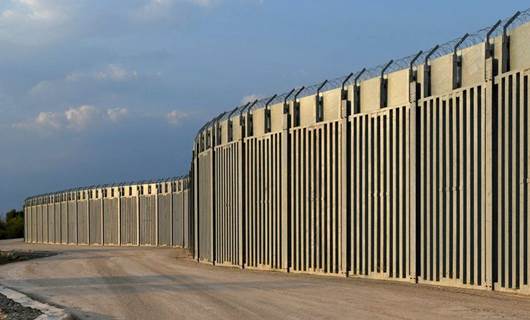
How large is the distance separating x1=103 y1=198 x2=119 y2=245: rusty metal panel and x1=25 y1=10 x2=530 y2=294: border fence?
3465 centimetres

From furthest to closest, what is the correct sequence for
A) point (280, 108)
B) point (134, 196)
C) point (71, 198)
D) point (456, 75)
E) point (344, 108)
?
1. point (71, 198)
2. point (134, 196)
3. point (280, 108)
4. point (344, 108)
5. point (456, 75)

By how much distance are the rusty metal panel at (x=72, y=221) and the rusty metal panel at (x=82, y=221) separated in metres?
0.90

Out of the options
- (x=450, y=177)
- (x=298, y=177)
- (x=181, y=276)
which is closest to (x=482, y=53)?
(x=450, y=177)

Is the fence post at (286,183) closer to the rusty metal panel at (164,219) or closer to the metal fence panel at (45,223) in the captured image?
the rusty metal panel at (164,219)

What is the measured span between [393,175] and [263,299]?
6222mm

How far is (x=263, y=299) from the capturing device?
16.0 metres

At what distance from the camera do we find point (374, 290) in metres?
17.3

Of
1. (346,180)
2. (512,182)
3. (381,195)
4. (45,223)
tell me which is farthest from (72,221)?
(512,182)

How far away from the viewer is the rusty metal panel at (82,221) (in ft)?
242

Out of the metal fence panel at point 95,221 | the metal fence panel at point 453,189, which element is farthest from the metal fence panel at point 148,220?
the metal fence panel at point 453,189

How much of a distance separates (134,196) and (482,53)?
50986mm

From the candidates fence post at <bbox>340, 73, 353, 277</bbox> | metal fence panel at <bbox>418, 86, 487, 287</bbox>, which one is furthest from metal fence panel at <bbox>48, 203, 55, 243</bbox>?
metal fence panel at <bbox>418, 86, 487, 287</bbox>

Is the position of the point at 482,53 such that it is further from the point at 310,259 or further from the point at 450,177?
the point at 310,259

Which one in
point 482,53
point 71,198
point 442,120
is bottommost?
point 71,198
